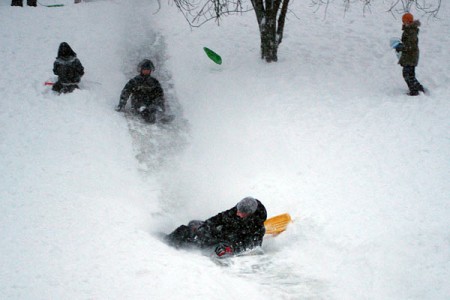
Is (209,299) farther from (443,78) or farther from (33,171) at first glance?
(443,78)

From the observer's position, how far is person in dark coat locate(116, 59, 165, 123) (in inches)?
416

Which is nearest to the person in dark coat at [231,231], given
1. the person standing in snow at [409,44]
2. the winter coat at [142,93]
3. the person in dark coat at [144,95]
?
the person in dark coat at [144,95]

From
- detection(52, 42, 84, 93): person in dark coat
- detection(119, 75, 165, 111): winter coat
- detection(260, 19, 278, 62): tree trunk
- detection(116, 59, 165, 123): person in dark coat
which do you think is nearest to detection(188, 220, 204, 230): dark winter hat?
detection(116, 59, 165, 123): person in dark coat

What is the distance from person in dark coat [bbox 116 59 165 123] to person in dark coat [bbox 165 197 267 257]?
391 cm

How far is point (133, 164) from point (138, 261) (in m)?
3.48

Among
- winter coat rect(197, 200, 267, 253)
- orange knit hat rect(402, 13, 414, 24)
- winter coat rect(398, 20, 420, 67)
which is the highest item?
orange knit hat rect(402, 13, 414, 24)

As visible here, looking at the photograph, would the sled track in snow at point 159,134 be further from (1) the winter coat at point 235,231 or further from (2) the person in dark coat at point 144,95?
(1) the winter coat at point 235,231

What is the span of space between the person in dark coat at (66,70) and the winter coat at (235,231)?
5175mm

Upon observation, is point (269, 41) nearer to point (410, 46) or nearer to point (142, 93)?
point (410, 46)

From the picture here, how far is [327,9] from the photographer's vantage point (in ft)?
51.5

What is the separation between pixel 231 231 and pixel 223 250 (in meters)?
0.42

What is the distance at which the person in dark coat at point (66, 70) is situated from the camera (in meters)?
10.5

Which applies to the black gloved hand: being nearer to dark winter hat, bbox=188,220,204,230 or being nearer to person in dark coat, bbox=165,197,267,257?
person in dark coat, bbox=165,197,267,257

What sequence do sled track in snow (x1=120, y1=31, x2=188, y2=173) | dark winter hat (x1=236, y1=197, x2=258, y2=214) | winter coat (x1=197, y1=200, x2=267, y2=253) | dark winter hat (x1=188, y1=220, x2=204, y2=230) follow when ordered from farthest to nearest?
1. sled track in snow (x1=120, y1=31, x2=188, y2=173)
2. dark winter hat (x1=188, y1=220, x2=204, y2=230)
3. winter coat (x1=197, y1=200, x2=267, y2=253)
4. dark winter hat (x1=236, y1=197, x2=258, y2=214)
